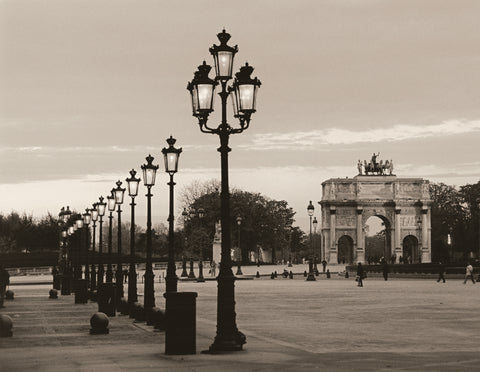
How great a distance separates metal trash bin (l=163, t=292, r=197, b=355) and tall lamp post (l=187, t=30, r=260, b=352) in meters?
0.45

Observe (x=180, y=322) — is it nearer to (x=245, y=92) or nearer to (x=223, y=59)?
(x=245, y=92)

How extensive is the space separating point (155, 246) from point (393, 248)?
158 feet

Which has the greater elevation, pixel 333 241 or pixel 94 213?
pixel 333 241

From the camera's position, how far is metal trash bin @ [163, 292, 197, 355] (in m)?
17.2

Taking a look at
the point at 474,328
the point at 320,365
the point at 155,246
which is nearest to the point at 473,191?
the point at 155,246

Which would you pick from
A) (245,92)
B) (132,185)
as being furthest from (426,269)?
(245,92)

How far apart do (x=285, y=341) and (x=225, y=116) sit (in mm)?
5565

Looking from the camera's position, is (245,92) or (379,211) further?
(379,211)

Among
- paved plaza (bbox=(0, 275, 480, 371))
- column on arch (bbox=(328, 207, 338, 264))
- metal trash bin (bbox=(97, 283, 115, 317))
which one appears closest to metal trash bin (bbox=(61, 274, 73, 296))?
paved plaza (bbox=(0, 275, 480, 371))

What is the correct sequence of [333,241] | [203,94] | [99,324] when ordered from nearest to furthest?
[203,94], [99,324], [333,241]

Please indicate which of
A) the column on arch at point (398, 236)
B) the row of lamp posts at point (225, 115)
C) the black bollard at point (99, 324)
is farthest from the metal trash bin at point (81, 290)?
the column on arch at point (398, 236)

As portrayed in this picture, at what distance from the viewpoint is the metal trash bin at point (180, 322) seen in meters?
17.2

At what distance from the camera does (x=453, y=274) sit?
7381cm

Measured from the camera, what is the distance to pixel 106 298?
96.7 feet
